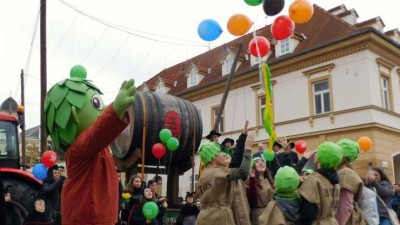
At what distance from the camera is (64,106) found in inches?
124

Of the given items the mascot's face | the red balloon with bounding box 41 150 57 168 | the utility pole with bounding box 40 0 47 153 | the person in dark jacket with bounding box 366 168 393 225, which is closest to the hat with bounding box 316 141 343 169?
the person in dark jacket with bounding box 366 168 393 225

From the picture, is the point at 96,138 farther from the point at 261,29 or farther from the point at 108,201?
the point at 261,29

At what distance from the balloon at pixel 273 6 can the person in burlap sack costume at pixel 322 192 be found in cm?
293

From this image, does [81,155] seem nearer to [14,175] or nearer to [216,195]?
[216,195]

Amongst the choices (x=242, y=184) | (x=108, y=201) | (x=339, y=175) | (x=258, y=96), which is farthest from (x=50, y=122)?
(x=258, y=96)

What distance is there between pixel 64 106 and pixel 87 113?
0.52ft

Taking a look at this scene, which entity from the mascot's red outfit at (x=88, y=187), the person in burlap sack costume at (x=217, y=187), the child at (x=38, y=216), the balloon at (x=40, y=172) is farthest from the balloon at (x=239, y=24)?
the mascot's red outfit at (x=88, y=187)

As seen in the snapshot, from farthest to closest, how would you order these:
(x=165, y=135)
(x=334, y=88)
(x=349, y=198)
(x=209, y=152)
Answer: (x=334, y=88), (x=165, y=135), (x=349, y=198), (x=209, y=152)

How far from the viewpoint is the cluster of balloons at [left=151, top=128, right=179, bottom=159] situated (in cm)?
835

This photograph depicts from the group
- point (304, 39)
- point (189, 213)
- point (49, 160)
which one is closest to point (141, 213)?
point (189, 213)

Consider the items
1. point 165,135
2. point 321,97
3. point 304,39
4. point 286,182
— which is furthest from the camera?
point 304,39

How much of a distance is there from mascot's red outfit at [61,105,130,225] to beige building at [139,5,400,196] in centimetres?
1640

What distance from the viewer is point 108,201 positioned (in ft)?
10.1

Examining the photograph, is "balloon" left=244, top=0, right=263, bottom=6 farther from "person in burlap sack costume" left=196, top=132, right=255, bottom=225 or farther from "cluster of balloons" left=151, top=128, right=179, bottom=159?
"person in burlap sack costume" left=196, top=132, right=255, bottom=225
